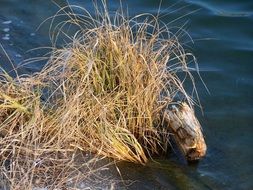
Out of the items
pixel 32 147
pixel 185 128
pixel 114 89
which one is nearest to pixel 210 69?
pixel 185 128

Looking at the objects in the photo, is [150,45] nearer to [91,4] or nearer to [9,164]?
[9,164]

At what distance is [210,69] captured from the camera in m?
6.21

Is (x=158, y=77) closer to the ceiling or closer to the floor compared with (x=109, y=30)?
closer to the floor

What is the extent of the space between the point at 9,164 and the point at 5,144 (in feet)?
0.57

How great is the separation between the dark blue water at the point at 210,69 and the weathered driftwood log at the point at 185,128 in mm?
156

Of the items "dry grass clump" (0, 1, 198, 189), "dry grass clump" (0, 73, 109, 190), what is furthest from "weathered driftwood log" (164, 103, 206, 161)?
"dry grass clump" (0, 73, 109, 190)

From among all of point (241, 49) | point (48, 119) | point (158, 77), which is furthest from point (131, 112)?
point (241, 49)

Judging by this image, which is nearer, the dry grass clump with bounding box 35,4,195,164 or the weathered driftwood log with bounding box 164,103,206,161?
the dry grass clump with bounding box 35,4,195,164

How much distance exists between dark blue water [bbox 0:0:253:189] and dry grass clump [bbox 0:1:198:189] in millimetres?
248

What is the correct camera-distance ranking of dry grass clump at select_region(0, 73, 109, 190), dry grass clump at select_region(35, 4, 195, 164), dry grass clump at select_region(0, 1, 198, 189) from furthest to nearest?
dry grass clump at select_region(35, 4, 195, 164) → dry grass clump at select_region(0, 1, 198, 189) → dry grass clump at select_region(0, 73, 109, 190)

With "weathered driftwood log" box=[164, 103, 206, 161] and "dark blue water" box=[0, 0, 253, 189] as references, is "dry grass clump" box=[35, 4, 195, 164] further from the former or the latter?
"dark blue water" box=[0, 0, 253, 189]

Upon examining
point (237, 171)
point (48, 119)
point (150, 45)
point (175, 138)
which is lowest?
point (237, 171)

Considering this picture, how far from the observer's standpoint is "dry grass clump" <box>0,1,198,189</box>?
13.6ft

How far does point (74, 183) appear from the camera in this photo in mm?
3771
